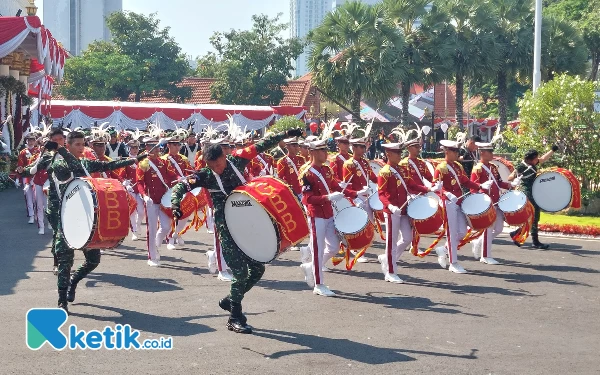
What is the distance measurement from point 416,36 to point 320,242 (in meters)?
26.4

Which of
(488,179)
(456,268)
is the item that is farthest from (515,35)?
(456,268)

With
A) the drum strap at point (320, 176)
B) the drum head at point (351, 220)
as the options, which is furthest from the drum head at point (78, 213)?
the drum head at point (351, 220)

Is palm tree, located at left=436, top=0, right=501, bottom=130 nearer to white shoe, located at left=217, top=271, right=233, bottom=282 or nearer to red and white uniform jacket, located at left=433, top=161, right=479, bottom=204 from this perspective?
red and white uniform jacket, located at left=433, top=161, right=479, bottom=204

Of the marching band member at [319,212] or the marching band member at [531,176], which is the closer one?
the marching band member at [319,212]

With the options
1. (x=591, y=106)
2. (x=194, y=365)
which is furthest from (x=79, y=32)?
(x=194, y=365)

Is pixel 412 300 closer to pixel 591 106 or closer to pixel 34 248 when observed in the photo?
pixel 34 248

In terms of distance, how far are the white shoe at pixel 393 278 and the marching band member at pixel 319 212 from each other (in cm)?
104

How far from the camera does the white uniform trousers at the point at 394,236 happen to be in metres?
11.2

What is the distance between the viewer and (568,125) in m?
18.3

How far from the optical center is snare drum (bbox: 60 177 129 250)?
342 inches

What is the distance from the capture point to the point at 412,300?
9945mm

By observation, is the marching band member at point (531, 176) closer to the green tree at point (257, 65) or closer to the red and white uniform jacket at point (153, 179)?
the red and white uniform jacket at point (153, 179)

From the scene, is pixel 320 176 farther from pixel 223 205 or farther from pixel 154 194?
pixel 154 194

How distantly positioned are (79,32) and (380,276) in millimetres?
143807
